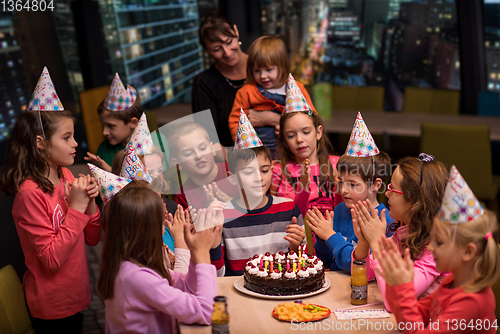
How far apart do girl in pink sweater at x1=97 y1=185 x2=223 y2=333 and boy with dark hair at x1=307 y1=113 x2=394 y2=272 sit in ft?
1.91

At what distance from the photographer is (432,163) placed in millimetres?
1613

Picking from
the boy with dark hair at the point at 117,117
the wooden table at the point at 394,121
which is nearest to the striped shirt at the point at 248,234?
the boy with dark hair at the point at 117,117

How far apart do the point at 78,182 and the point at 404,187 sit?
1.30 meters

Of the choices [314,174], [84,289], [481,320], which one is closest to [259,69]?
[314,174]

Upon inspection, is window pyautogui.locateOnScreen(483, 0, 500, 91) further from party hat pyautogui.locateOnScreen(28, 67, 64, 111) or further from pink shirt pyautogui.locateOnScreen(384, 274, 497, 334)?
party hat pyautogui.locateOnScreen(28, 67, 64, 111)

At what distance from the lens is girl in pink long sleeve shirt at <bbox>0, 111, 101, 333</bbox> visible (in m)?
1.82

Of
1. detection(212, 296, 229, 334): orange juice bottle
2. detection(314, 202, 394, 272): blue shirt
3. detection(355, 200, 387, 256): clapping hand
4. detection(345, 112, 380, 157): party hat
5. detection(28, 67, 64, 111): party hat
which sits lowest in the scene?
detection(314, 202, 394, 272): blue shirt

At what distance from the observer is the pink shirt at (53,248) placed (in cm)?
181

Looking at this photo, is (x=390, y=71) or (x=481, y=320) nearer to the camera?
(x=481, y=320)

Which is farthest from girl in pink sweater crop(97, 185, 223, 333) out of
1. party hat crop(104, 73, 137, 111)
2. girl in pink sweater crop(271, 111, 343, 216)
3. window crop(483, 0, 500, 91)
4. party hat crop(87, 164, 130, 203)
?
window crop(483, 0, 500, 91)

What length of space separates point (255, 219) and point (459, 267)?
0.93m

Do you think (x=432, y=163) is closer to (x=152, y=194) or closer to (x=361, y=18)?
(x=152, y=194)

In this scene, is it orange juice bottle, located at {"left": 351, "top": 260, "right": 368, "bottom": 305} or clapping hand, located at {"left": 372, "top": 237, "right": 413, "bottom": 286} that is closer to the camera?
clapping hand, located at {"left": 372, "top": 237, "right": 413, "bottom": 286}

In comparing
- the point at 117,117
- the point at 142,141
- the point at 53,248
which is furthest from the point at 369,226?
the point at 117,117
